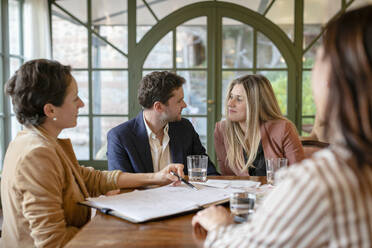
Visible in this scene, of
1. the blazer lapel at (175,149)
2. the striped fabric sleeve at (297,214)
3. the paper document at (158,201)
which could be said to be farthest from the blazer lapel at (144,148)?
the striped fabric sleeve at (297,214)

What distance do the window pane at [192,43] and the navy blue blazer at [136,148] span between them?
7.56 feet

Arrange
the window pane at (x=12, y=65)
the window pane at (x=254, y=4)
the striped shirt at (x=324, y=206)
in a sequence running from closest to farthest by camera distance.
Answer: the striped shirt at (x=324, y=206)
the window pane at (x=12, y=65)
the window pane at (x=254, y=4)

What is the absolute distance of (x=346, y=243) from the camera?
0.67 metres

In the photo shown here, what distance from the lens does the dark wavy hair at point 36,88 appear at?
1.39 meters

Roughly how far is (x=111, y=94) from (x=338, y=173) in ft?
13.8

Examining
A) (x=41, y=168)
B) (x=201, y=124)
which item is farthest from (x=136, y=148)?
(x=201, y=124)

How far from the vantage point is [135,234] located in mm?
1093

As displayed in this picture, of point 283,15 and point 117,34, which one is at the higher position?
point 283,15

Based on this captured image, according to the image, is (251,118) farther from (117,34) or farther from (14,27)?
(14,27)

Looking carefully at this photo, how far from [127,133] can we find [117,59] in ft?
8.38

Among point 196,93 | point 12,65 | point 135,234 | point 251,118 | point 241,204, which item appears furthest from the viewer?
point 196,93

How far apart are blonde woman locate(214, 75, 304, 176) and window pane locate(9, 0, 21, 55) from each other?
8.77 feet

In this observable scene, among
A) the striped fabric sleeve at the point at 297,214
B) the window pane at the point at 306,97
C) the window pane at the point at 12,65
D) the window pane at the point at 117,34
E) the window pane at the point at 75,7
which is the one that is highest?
the window pane at the point at 75,7

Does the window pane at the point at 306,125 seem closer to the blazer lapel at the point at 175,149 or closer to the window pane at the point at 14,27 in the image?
the blazer lapel at the point at 175,149
